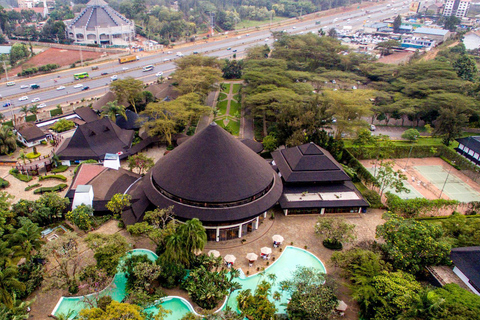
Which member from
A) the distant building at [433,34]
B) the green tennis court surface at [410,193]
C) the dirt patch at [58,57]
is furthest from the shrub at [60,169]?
the distant building at [433,34]

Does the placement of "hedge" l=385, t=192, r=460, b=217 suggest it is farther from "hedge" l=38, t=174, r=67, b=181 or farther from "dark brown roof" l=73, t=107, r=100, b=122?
"dark brown roof" l=73, t=107, r=100, b=122

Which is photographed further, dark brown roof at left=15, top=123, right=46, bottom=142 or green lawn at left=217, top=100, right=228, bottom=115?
green lawn at left=217, top=100, right=228, bottom=115

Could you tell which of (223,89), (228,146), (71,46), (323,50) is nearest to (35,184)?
(228,146)

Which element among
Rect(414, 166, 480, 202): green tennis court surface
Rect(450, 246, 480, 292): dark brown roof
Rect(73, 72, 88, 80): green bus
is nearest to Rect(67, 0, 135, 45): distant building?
Rect(73, 72, 88, 80): green bus

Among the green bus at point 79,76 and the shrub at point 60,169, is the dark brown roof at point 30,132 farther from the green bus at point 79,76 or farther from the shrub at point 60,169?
the green bus at point 79,76

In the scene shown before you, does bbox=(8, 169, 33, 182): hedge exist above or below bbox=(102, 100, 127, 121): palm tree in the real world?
below

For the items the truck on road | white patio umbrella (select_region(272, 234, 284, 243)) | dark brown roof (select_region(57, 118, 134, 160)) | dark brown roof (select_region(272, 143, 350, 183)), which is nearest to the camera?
white patio umbrella (select_region(272, 234, 284, 243))

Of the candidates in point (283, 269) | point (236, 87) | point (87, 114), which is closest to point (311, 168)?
point (283, 269)

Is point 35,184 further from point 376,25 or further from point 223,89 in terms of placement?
point 376,25
